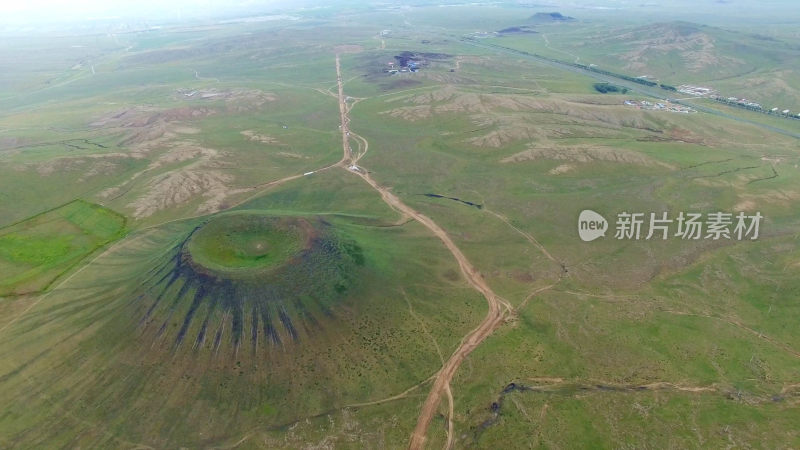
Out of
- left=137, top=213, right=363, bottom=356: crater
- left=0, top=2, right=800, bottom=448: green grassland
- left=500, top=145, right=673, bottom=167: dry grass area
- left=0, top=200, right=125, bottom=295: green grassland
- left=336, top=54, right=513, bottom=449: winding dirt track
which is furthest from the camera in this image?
left=500, top=145, right=673, bottom=167: dry grass area

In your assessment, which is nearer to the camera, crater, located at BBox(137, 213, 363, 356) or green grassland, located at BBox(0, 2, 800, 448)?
green grassland, located at BBox(0, 2, 800, 448)

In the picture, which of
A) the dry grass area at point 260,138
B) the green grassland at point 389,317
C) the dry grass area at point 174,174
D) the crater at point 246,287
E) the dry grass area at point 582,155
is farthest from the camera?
the dry grass area at point 260,138

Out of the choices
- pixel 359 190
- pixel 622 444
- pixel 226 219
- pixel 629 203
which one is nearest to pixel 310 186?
pixel 359 190

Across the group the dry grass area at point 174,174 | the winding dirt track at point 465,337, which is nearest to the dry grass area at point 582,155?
the winding dirt track at point 465,337

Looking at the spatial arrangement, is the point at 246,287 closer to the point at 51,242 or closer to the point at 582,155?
the point at 51,242

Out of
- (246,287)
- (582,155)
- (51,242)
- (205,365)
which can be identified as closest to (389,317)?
(246,287)

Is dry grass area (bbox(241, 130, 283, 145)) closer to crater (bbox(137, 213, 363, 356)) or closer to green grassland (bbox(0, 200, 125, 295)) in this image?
green grassland (bbox(0, 200, 125, 295))

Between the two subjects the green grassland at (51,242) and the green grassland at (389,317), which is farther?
the green grassland at (51,242)

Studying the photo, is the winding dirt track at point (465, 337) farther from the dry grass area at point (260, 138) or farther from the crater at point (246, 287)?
the dry grass area at point (260, 138)

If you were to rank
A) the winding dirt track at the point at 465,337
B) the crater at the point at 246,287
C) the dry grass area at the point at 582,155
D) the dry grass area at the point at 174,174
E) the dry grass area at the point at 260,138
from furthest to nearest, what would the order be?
1. the dry grass area at the point at 260,138
2. the dry grass area at the point at 582,155
3. the dry grass area at the point at 174,174
4. the crater at the point at 246,287
5. the winding dirt track at the point at 465,337

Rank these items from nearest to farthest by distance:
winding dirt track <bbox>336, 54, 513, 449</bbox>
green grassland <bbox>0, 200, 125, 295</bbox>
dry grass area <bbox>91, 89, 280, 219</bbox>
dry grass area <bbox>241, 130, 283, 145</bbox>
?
1. winding dirt track <bbox>336, 54, 513, 449</bbox>
2. green grassland <bbox>0, 200, 125, 295</bbox>
3. dry grass area <bbox>91, 89, 280, 219</bbox>
4. dry grass area <bbox>241, 130, 283, 145</bbox>

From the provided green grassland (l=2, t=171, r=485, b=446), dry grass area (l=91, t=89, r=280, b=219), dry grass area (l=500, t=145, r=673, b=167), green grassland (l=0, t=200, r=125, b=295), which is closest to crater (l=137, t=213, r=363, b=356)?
green grassland (l=2, t=171, r=485, b=446)

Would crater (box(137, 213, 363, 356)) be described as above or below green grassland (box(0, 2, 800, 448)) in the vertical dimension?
above
